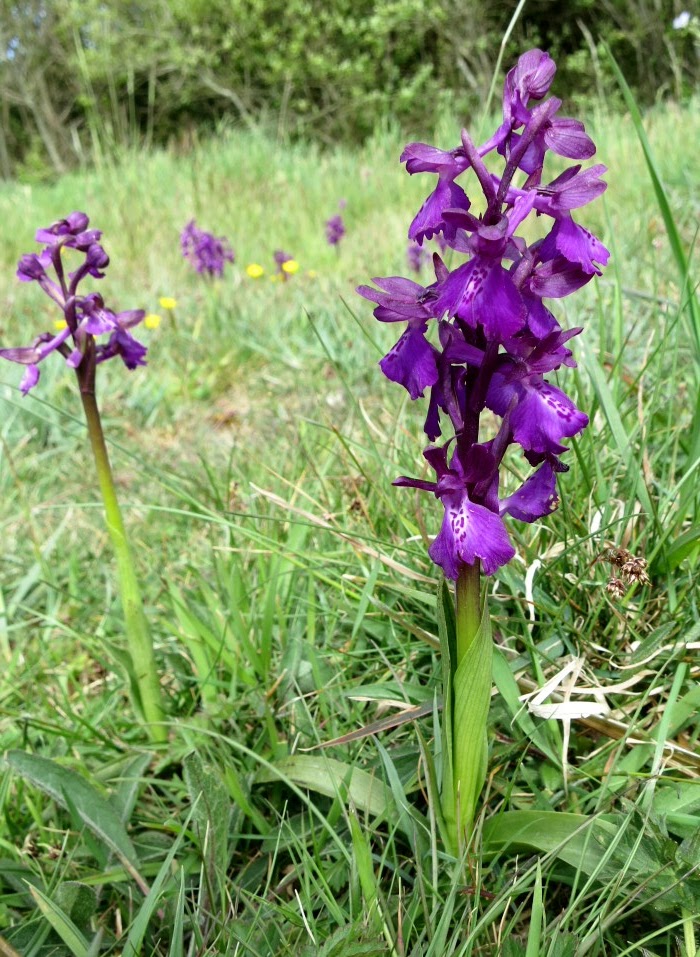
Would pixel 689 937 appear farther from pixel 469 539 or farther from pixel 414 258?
pixel 414 258

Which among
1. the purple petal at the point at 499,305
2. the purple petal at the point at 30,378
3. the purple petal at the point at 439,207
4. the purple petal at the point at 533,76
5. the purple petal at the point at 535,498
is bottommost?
the purple petal at the point at 535,498

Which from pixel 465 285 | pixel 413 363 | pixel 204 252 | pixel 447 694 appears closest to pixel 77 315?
pixel 413 363

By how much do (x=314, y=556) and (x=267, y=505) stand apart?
20.8 inches

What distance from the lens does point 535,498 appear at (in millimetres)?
1156

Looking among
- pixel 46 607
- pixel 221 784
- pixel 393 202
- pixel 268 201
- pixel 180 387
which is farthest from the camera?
pixel 268 201

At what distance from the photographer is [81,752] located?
1.66 m

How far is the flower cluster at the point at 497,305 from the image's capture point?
3.18ft

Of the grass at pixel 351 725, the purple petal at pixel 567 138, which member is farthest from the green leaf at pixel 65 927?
the purple petal at pixel 567 138

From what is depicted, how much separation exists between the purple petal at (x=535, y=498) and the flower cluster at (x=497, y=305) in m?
0.03

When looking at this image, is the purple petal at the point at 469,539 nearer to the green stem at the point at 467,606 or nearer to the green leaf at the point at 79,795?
the green stem at the point at 467,606

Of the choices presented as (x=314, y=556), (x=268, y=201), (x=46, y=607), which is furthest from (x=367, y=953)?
(x=268, y=201)

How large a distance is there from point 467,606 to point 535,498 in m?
0.20

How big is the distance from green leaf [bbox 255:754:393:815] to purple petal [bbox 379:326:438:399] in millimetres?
619

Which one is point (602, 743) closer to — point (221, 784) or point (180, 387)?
point (221, 784)
